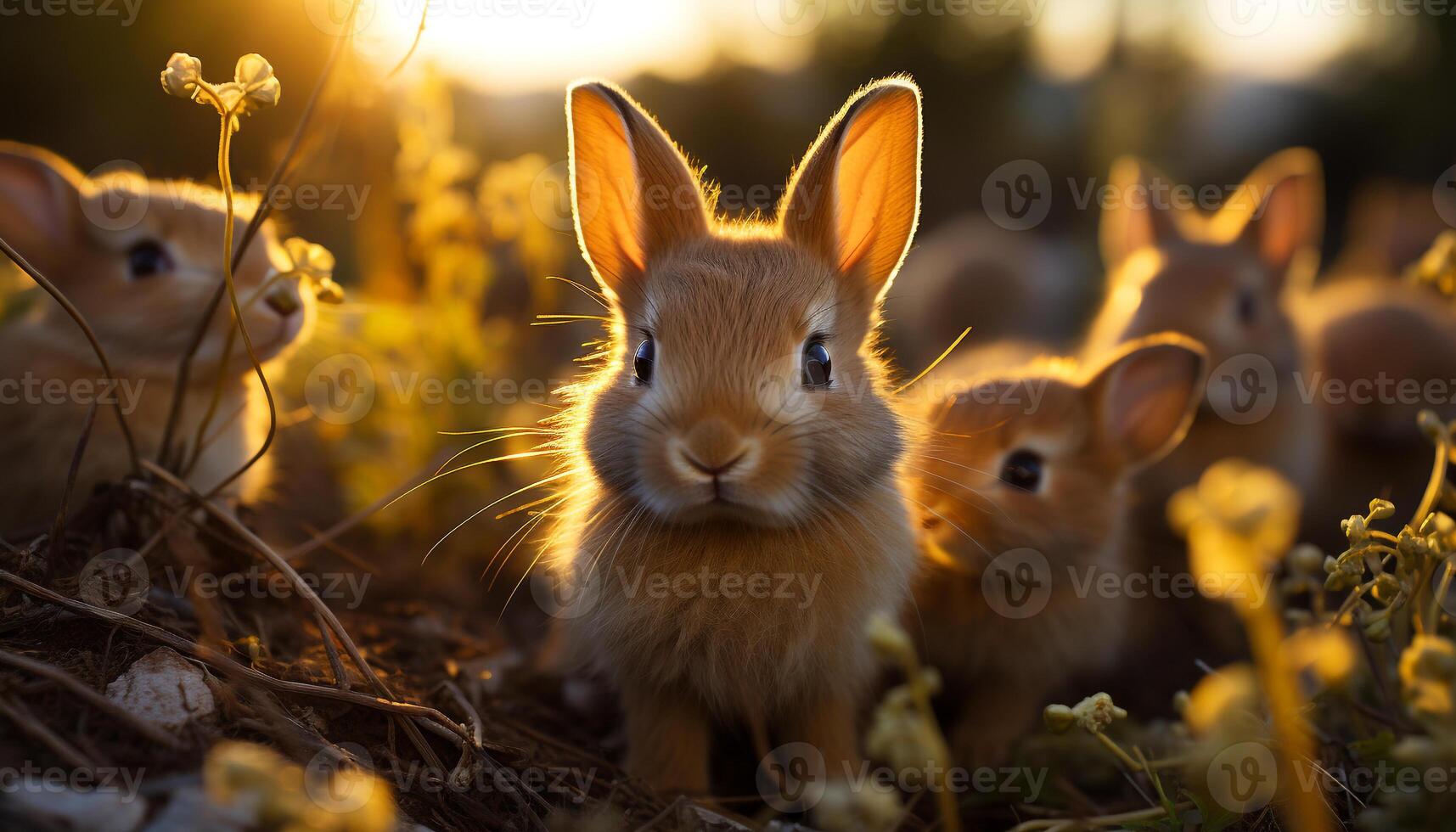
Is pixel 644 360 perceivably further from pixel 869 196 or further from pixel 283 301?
pixel 283 301

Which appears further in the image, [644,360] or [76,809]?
[644,360]

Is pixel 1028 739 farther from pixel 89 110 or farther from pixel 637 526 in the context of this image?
pixel 89 110

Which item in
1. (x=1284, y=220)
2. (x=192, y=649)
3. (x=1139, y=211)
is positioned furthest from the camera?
(x=1139, y=211)

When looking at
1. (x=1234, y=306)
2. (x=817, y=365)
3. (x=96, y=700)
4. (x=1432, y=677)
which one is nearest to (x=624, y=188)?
(x=817, y=365)

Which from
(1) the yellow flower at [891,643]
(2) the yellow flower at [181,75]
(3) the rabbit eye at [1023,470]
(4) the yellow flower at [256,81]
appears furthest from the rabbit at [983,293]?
(1) the yellow flower at [891,643]

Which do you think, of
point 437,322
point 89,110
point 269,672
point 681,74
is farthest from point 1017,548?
point 681,74

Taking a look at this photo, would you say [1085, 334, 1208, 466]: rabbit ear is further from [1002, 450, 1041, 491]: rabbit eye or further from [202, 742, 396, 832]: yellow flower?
[202, 742, 396, 832]: yellow flower

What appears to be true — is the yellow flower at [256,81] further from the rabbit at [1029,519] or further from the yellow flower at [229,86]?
the rabbit at [1029,519]
